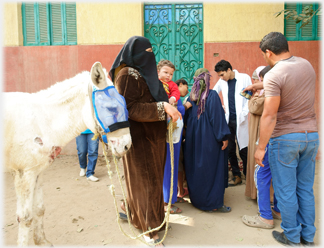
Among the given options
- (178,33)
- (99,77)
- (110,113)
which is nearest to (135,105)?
(110,113)

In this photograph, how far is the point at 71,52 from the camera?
625 cm

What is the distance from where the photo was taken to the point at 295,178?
2523 millimetres

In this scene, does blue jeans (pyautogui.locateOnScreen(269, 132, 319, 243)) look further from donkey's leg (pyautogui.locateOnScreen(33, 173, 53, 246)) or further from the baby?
donkey's leg (pyautogui.locateOnScreen(33, 173, 53, 246))

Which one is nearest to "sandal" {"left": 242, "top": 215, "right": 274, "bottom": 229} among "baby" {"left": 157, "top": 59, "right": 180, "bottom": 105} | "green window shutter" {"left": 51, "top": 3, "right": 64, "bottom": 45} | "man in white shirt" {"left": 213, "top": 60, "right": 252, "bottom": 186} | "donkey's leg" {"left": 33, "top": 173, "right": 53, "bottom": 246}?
"man in white shirt" {"left": 213, "top": 60, "right": 252, "bottom": 186}

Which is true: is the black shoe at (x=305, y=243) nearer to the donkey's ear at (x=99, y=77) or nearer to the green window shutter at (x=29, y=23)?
the donkey's ear at (x=99, y=77)

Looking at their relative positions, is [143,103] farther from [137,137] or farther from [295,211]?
[295,211]

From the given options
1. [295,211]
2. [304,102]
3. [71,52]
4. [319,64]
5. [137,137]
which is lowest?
[295,211]

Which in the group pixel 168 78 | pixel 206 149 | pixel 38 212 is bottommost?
pixel 38 212

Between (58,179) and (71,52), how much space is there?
3.22m

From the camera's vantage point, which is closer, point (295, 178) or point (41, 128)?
point (41, 128)

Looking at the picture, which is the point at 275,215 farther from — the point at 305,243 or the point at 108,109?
the point at 108,109

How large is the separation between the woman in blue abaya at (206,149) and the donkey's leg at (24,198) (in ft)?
6.79

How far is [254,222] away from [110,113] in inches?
92.8

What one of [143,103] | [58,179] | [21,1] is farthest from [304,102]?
[21,1]
